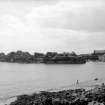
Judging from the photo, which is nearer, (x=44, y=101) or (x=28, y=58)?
(x=44, y=101)

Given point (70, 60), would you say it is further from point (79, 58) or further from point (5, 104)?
point (5, 104)

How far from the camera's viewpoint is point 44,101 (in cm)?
2506

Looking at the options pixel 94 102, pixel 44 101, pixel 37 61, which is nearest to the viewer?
pixel 94 102

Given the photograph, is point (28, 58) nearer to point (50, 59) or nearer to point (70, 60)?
point (50, 59)

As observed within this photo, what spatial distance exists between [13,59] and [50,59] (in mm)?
36579

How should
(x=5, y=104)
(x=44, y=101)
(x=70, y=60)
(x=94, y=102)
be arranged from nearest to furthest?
1. (x=94, y=102)
2. (x=44, y=101)
3. (x=5, y=104)
4. (x=70, y=60)

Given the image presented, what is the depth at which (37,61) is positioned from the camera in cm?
19100

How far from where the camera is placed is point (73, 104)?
2369 cm

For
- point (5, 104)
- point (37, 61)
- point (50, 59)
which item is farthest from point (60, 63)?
point (5, 104)

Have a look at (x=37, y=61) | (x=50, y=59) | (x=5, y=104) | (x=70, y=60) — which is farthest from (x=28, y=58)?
(x=5, y=104)

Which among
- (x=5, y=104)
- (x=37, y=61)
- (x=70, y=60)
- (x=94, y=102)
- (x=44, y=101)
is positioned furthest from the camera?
(x=37, y=61)

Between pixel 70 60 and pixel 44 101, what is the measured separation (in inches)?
5971

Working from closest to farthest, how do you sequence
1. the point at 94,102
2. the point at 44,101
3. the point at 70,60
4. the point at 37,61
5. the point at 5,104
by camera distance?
the point at 94,102
the point at 44,101
the point at 5,104
the point at 70,60
the point at 37,61

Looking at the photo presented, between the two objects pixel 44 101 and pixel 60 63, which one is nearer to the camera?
pixel 44 101
